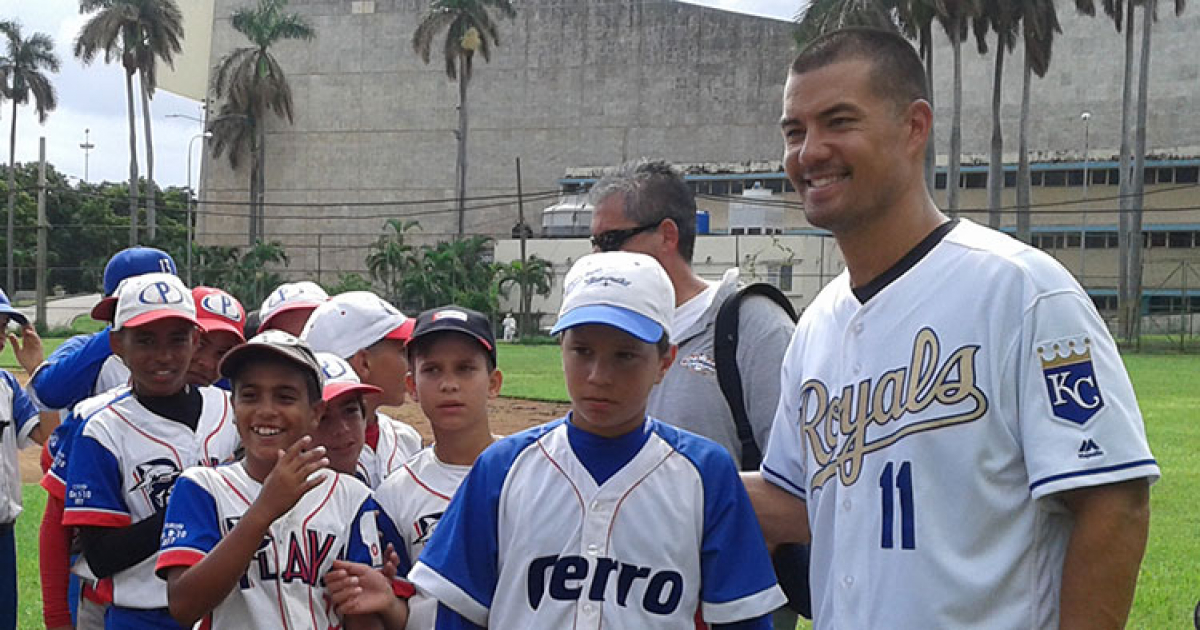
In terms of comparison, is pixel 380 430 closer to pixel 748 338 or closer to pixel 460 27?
pixel 748 338

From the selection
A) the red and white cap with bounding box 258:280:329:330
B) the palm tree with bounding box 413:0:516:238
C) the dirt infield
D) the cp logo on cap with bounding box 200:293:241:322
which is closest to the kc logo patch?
→ the red and white cap with bounding box 258:280:329:330

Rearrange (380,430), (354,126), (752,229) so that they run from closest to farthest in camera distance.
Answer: (380,430) → (752,229) → (354,126)

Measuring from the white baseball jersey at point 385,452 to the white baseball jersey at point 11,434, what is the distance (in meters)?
1.93

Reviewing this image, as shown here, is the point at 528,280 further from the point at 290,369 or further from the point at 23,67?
the point at 290,369

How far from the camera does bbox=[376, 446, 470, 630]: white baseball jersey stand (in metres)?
3.31

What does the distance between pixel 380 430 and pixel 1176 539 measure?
8.14 m

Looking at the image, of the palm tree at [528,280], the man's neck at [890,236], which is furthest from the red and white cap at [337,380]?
the palm tree at [528,280]

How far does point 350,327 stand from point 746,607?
2069 mm

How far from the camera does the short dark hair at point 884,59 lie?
2529mm

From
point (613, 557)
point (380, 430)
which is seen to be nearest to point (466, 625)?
point (613, 557)

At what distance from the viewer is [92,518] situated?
138 inches

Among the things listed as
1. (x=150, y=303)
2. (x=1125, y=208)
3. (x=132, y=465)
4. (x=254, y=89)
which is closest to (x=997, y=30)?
(x=1125, y=208)

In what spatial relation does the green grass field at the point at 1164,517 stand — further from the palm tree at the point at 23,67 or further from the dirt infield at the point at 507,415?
the palm tree at the point at 23,67

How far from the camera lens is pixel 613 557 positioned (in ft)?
8.44
